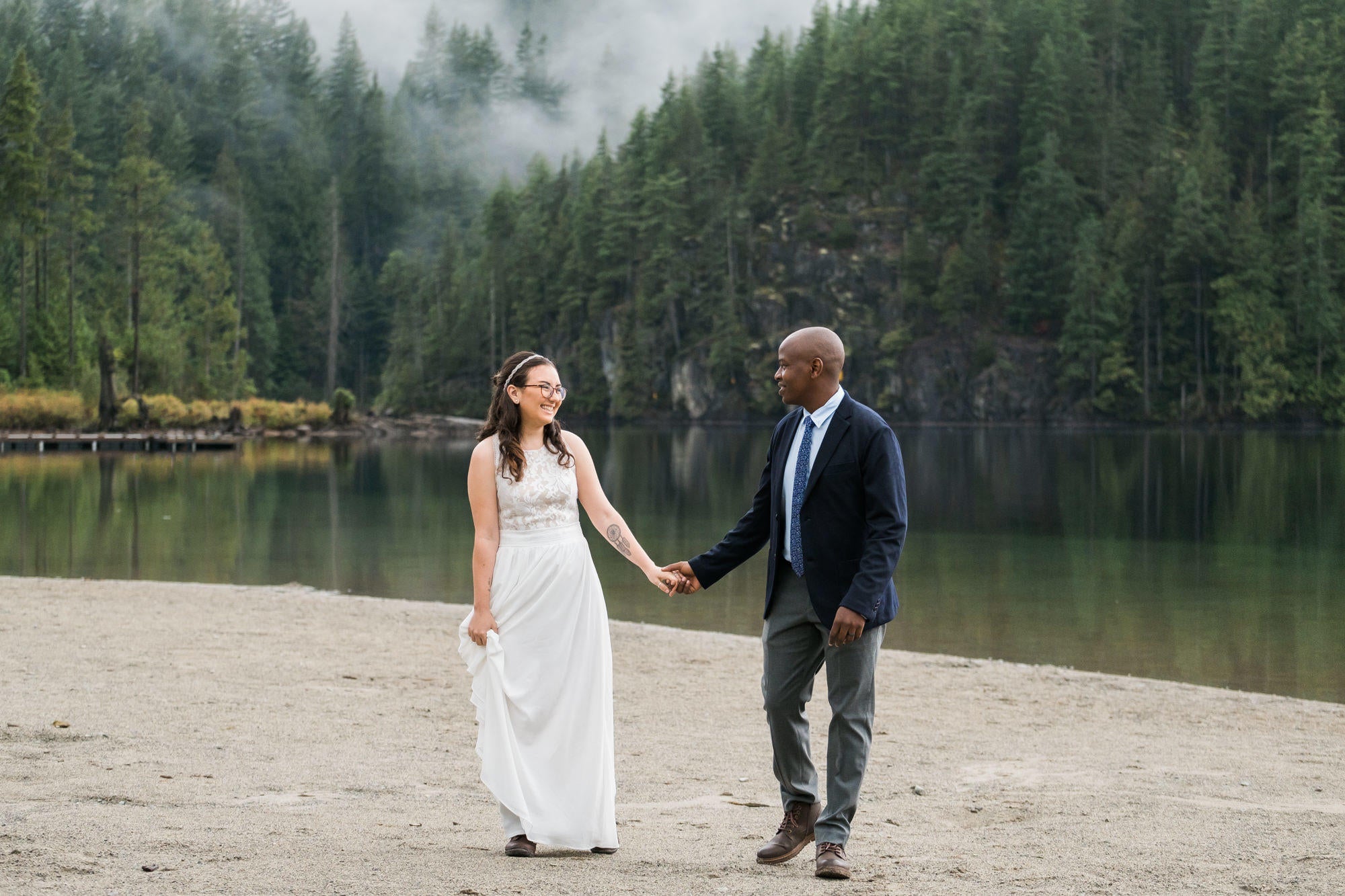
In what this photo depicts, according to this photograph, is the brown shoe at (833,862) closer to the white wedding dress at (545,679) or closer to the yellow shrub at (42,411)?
the white wedding dress at (545,679)

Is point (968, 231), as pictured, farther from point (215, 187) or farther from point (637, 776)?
point (637, 776)

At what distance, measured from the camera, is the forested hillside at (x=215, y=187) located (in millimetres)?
70375

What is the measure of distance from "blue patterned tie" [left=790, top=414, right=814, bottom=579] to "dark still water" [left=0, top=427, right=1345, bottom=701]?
766 cm

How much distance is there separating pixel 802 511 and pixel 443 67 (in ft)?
621

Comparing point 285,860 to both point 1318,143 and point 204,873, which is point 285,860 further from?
point 1318,143

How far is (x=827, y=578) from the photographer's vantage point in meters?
4.91

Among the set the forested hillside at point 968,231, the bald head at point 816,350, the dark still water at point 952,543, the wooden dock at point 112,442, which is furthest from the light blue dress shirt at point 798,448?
the forested hillside at point 968,231

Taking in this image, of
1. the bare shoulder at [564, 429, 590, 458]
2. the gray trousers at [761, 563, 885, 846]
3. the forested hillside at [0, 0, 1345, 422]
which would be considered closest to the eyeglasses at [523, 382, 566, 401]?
the bare shoulder at [564, 429, 590, 458]

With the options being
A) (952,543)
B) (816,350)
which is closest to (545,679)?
Answer: (816,350)

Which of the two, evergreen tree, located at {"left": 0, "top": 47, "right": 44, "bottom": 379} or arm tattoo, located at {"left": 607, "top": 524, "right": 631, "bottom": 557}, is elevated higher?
evergreen tree, located at {"left": 0, "top": 47, "right": 44, "bottom": 379}

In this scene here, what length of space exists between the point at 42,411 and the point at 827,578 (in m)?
56.9

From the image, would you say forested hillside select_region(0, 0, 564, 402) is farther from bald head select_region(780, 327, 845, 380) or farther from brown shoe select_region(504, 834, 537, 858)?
bald head select_region(780, 327, 845, 380)

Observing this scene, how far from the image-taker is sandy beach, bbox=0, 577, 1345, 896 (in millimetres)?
4605

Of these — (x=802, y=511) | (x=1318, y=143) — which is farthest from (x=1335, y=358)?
(x=802, y=511)
